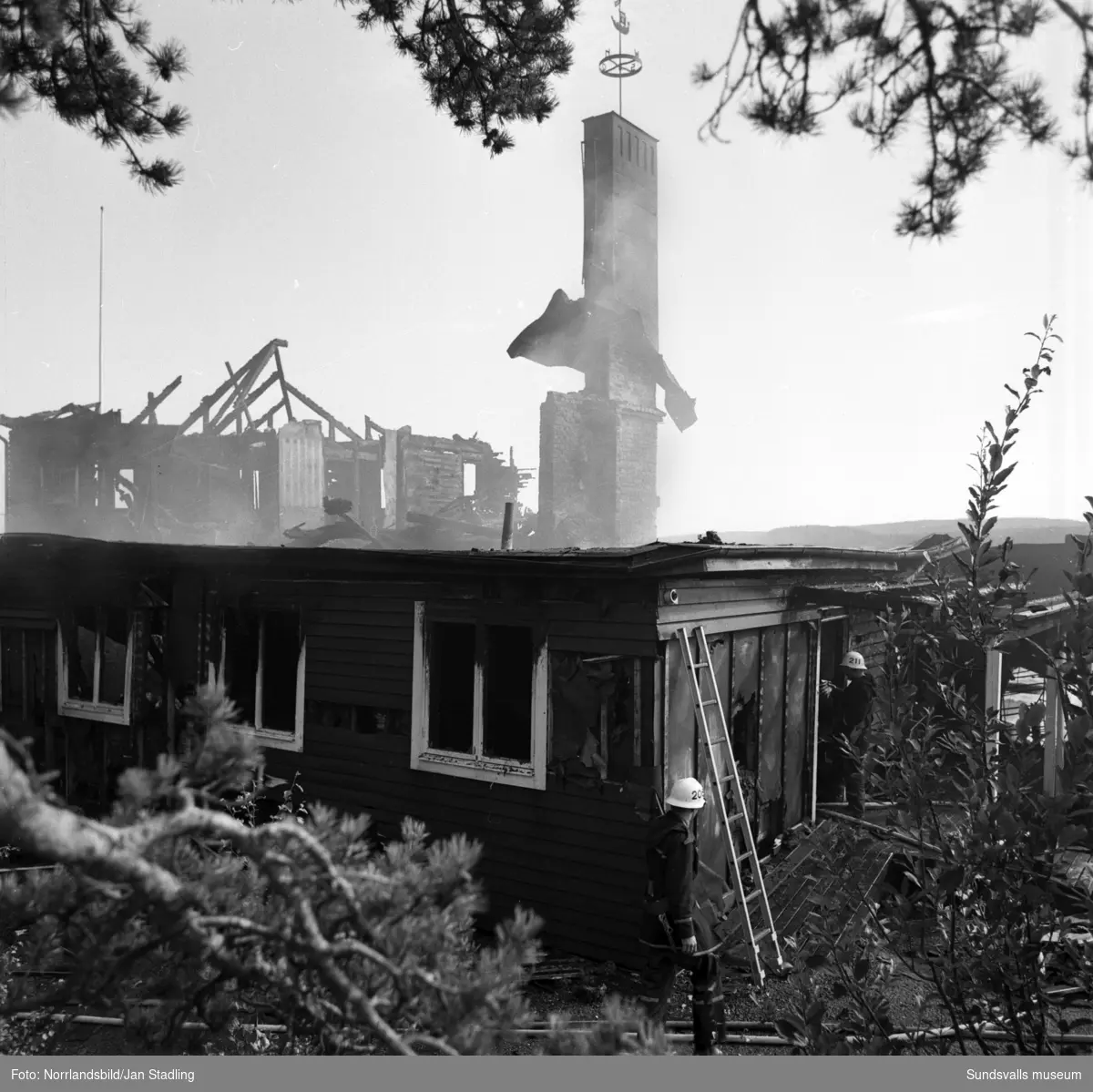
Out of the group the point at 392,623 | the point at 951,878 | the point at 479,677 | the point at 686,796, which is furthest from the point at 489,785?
the point at 951,878

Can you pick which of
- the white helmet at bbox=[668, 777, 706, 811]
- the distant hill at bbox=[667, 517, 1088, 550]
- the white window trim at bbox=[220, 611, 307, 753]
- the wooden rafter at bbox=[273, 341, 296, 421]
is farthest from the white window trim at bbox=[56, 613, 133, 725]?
the distant hill at bbox=[667, 517, 1088, 550]

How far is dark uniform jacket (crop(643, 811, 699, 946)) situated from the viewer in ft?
18.7

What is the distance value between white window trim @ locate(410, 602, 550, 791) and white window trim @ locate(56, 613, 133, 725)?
13.7ft

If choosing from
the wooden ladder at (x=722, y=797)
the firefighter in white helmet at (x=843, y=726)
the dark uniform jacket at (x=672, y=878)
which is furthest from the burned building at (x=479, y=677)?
the dark uniform jacket at (x=672, y=878)

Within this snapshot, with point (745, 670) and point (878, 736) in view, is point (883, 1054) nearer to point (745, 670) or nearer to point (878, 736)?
point (878, 736)

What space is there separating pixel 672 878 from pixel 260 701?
19.0 ft

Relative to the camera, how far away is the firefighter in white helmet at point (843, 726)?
976 cm

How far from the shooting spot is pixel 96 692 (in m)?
10.4

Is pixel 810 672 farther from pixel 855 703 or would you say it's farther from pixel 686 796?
pixel 686 796

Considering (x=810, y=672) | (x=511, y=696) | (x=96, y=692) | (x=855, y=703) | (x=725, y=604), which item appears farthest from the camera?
(x=810, y=672)

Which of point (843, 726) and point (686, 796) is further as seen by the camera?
point (843, 726)

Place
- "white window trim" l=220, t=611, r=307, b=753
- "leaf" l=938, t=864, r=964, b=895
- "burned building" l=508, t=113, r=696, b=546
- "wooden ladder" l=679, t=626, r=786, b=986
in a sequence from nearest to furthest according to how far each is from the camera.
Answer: "leaf" l=938, t=864, r=964, b=895, "wooden ladder" l=679, t=626, r=786, b=986, "white window trim" l=220, t=611, r=307, b=753, "burned building" l=508, t=113, r=696, b=546

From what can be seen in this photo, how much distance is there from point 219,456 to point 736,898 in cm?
2076

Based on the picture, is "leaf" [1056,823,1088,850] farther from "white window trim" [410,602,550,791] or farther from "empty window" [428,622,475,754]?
"empty window" [428,622,475,754]
